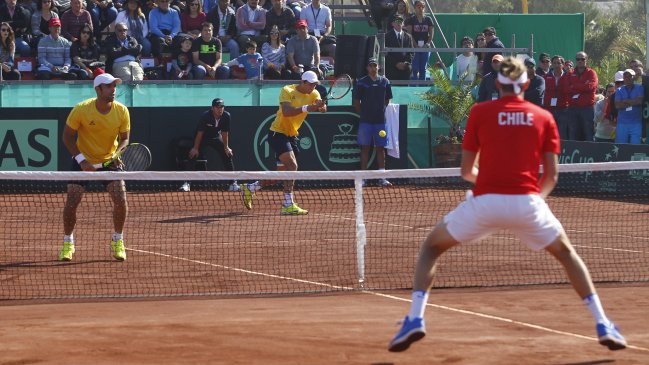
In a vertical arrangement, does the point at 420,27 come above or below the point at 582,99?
above

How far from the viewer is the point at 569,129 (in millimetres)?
22156

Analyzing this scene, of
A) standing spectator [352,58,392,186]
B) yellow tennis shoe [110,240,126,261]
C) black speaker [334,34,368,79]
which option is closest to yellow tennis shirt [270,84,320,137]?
standing spectator [352,58,392,186]

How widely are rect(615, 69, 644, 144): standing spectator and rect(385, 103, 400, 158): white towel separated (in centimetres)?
409

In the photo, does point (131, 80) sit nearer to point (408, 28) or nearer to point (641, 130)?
point (408, 28)

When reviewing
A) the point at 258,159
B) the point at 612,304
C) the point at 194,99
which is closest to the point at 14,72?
the point at 194,99

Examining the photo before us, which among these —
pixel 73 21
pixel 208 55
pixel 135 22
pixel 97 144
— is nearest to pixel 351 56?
pixel 208 55

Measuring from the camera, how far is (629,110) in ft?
69.4

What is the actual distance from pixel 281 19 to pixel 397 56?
2.66 metres

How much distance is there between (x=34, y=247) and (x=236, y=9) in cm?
1278

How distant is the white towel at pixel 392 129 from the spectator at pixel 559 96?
2.94 metres

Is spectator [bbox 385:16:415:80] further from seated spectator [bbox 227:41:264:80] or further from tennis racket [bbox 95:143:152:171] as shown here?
tennis racket [bbox 95:143:152:171]

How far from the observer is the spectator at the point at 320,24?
80.3 feet

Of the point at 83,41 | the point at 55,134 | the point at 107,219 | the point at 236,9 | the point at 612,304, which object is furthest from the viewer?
the point at 236,9

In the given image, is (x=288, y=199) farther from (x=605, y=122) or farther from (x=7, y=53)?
(x=605, y=122)
